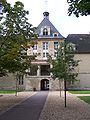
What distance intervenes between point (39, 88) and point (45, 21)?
16.5 meters

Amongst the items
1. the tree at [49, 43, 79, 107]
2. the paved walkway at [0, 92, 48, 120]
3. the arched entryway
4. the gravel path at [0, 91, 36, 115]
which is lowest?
the paved walkway at [0, 92, 48, 120]

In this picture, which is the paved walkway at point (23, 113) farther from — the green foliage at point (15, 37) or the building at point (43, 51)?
the building at point (43, 51)

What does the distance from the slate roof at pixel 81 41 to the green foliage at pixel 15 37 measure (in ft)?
152

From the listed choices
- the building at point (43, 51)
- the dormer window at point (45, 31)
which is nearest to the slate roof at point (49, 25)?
the building at point (43, 51)

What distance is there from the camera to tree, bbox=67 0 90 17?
A: 14.0 meters

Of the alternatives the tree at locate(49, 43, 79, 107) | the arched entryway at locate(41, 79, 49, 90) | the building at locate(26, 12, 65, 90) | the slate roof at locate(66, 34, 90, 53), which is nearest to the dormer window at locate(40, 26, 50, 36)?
the building at locate(26, 12, 65, 90)

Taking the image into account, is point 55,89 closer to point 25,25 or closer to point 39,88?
point 39,88

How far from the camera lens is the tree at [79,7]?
45.9 feet

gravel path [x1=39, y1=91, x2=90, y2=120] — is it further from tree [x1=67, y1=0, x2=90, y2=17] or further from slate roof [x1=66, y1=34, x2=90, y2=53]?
slate roof [x1=66, y1=34, x2=90, y2=53]

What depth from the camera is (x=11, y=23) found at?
33656 mm

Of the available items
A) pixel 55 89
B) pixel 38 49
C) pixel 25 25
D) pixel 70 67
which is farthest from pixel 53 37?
pixel 70 67

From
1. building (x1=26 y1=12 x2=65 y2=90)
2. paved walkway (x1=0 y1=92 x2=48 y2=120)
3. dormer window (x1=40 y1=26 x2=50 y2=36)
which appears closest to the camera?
paved walkway (x1=0 y1=92 x2=48 y2=120)

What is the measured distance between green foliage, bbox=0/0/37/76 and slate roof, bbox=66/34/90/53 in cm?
4628

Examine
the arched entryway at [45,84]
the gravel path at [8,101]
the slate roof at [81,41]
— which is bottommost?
the gravel path at [8,101]
